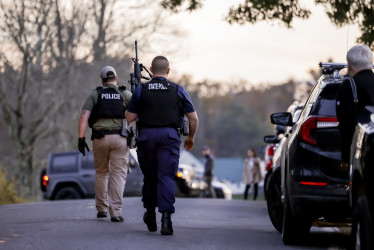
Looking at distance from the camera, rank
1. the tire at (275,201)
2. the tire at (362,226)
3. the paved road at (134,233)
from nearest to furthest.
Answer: the tire at (362,226)
the paved road at (134,233)
the tire at (275,201)

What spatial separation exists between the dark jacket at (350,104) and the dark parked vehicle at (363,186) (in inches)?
39.7

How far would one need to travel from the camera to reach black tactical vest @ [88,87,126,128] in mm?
12875

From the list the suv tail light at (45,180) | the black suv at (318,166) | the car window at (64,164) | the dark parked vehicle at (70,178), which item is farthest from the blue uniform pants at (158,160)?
the suv tail light at (45,180)

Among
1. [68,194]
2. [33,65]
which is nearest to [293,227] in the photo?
[68,194]

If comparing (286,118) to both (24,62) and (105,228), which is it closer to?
(105,228)

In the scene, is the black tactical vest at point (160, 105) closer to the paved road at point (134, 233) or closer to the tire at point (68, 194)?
the paved road at point (134, 233)

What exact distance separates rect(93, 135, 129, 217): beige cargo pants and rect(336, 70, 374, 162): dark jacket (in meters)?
4.90

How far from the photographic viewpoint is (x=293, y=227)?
10422mm

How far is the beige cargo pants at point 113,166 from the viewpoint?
12.8 metres

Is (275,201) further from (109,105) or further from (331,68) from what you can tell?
(109,105)

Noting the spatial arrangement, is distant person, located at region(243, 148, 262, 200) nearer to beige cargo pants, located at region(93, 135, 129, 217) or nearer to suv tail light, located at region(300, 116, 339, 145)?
beige cargo pants, located at region(93, 135, 129, 217)

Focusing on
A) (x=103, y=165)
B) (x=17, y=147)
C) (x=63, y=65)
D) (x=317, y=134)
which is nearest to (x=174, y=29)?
(x=63, y=65)

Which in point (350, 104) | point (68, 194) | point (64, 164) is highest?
point (350, 104)

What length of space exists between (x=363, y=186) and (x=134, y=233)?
4908 millimetres
